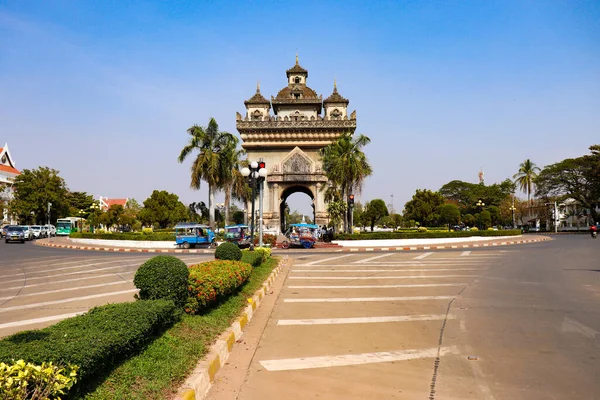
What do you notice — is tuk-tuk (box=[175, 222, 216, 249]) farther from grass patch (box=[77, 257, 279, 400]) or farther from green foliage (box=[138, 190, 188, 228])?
green foliage (box=[138, 190, 188, 228])

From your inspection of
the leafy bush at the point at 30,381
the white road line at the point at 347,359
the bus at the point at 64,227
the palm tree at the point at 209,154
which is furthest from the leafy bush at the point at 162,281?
the bus at the point at 64,227

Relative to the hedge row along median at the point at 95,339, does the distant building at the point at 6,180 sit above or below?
above

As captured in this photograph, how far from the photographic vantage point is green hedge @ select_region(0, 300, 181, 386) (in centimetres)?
344

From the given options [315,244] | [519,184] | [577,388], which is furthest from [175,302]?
[519,184]

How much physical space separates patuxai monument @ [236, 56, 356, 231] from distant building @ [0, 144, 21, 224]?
40180mm

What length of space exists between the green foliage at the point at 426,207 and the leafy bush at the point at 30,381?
65.3 m

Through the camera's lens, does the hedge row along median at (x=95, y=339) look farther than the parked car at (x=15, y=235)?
No

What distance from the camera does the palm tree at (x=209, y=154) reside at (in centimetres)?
3800

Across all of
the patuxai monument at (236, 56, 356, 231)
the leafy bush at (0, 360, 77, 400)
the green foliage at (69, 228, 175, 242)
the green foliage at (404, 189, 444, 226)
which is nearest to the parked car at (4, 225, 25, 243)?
the green foliage at (69, 228, 175, 242)

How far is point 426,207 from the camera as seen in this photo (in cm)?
6612

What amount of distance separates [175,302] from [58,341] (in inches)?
113

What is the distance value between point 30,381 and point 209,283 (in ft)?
14.5

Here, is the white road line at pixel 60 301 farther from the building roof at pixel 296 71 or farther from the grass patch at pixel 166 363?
the building roof at pixel 296 71

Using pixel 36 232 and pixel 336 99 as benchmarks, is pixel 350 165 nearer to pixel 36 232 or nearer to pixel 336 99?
pixel 336 99
